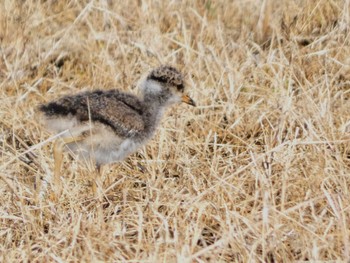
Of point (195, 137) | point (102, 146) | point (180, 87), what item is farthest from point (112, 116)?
point (195, 137)

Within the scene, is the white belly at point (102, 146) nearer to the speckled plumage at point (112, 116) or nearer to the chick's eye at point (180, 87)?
the speckled plumage at point (112, 116)

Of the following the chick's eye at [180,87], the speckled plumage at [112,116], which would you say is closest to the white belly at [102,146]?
the speckled plumage at [112,116]

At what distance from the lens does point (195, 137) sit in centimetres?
451

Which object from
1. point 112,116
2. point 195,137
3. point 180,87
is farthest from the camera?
point 195,137

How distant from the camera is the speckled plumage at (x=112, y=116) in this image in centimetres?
389

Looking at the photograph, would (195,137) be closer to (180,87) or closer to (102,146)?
(180,87)

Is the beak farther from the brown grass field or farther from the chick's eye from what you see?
the brown grass field

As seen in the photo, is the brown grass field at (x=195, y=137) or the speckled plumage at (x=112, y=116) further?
the speckled plumage at (x=112, y=116)

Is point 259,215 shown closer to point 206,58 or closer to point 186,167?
point 186,167

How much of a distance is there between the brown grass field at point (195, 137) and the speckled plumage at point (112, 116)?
10cm

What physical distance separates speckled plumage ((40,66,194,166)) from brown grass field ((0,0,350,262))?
10cm

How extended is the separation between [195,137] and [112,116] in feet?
2.24

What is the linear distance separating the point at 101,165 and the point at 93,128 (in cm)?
29

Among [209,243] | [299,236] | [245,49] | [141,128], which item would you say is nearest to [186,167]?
[141,128]
